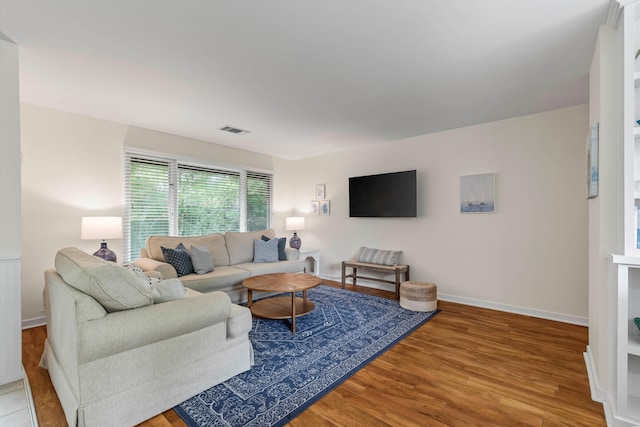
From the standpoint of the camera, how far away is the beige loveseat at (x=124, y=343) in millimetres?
1544

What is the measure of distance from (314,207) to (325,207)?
29 cm

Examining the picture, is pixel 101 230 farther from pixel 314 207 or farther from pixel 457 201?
pixel 457 201

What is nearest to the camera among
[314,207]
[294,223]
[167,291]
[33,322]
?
[167,291]

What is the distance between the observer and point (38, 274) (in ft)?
10.9

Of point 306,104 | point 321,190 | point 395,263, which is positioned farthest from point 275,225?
point 306,104

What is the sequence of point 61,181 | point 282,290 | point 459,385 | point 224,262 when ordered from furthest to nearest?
point 224,262 < point 61,181 < point 282,290 < point 459,385

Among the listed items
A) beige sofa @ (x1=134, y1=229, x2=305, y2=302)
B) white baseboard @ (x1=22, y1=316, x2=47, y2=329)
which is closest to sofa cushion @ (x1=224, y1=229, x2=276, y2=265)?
beige sofa @ (x1=134, y1=229, x2=305, y2=302)

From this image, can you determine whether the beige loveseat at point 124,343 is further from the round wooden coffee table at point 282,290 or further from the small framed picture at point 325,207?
the small framed picture at point 325,207

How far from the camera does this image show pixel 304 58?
2295 mm

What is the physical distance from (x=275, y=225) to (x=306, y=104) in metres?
3.18

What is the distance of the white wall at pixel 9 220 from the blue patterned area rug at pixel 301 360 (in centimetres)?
143

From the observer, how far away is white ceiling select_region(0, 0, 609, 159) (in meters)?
1.77

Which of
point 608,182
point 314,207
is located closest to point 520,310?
point 608,182

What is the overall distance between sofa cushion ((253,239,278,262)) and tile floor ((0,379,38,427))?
278cm
